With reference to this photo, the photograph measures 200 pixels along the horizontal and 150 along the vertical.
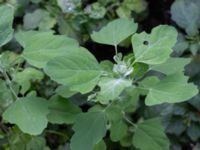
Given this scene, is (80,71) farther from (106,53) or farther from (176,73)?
(106,53)

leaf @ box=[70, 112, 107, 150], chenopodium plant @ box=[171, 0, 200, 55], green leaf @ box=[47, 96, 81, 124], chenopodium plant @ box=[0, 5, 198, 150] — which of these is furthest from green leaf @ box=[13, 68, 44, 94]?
chenopodium plant @ box=[171, 0, 200, 55]

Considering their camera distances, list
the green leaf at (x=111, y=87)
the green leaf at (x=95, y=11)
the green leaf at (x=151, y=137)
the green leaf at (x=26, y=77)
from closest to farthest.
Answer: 1. the green leaf at (x=111, y=87)
2. the green leaf at (x=151, y=137)
3. the green leaf at (x=26, y=77)
4. the green leaf at (x=95, y=11)

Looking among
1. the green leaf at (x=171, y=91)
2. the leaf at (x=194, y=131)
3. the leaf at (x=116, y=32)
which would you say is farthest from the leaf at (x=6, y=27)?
the leaf at (x=194, y=131)

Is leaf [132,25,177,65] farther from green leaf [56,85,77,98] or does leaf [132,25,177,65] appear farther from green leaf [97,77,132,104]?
green leaf [56,85,77,98]

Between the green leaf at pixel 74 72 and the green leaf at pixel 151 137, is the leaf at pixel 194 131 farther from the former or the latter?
the green leaf at pixel 74 72

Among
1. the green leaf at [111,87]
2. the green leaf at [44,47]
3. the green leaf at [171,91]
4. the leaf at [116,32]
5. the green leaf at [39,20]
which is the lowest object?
the green leaf at [39,20]

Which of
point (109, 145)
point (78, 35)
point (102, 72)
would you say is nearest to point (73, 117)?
point (102, 72)

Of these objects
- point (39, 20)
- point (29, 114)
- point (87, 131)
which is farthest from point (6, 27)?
point (39, 20)
